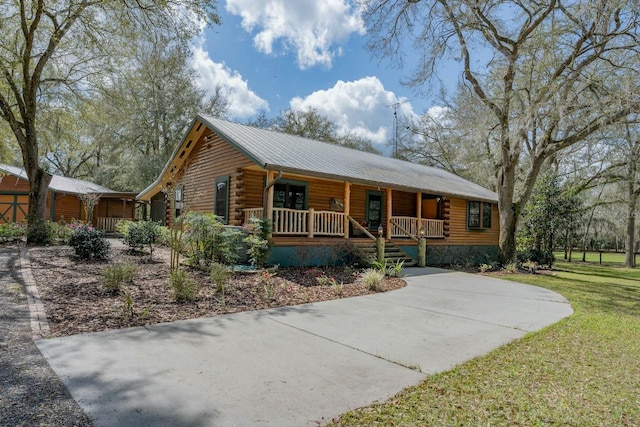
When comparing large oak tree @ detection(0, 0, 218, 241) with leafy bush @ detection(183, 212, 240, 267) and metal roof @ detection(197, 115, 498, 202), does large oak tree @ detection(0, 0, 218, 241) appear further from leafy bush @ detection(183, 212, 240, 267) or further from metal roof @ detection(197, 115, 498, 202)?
leafy bush @ detection(183, 212, 240, 267)

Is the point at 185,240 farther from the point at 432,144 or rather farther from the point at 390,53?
the point at 432,144

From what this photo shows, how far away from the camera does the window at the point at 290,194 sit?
12.9 m

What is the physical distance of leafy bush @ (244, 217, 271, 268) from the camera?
986 centimetres

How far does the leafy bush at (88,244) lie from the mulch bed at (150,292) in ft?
1.01

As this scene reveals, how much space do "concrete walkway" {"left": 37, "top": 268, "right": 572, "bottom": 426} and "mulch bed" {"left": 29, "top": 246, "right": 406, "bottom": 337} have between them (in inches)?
19.9

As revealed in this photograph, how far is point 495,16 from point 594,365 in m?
13.9

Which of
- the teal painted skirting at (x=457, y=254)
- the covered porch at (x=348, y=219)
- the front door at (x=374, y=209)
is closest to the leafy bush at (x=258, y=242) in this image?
the covered porch at (x=348, y=219)

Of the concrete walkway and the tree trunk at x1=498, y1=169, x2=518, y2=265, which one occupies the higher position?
the tree trunk at x1=498, y1=169, x2=518, y2=265

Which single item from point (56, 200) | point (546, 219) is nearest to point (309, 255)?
point (546, 219)

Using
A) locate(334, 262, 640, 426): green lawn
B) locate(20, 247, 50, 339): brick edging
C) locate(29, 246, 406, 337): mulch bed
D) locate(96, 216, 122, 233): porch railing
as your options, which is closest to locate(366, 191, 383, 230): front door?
locate(29, 246, 406, 337): mulch bed

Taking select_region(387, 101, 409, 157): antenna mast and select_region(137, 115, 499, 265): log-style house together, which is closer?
select_region(137, 115, 499, 265): log-style house

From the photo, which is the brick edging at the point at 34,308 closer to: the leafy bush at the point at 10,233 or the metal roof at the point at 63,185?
the leafy bush at the point at 10,233

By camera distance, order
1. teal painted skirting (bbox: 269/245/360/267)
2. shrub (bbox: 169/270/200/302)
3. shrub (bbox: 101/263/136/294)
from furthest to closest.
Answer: teal painted skirting (bbox: 269/245/360/267)
shrub (bbox: 101/263/136/294)
shrub (bbox: 169/270/200/302)

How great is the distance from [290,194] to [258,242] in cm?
370
